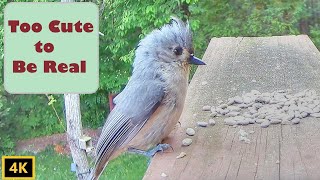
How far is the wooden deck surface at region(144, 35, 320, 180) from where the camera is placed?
0.66 m

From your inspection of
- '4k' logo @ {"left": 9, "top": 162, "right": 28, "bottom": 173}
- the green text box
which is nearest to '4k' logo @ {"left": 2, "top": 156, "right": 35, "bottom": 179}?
'4k' logo @ {"left": 9, "top": 162, "right": 28, "bottom": 173}

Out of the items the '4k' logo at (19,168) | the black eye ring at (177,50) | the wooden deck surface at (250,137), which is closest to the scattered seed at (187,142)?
the wooden deck surface at (250,137)

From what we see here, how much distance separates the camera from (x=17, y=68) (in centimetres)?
108

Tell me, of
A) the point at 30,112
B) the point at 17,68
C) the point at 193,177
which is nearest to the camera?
the point at 193,177

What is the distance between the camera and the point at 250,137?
30.9 inches

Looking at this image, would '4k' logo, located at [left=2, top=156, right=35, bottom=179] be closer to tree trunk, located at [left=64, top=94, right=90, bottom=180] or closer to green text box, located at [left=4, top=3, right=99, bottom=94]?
green text box, located at [left=4, top=3, right=99, bottom=94]

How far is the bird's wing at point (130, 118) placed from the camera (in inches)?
32.0

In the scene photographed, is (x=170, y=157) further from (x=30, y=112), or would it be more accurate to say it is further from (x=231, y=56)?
(x=30, y=112)

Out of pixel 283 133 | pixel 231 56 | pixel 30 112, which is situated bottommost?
pixel 30 112

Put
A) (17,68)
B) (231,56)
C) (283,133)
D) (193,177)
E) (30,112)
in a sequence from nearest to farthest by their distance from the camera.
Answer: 1. (193,177)
2. (283,133)
3. (17,68)
4. (231,56)
5. (30,112)

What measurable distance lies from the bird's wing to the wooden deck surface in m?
0.05

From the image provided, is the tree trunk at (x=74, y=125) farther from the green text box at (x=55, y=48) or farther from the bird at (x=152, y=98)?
the bird at (x=152, y=98)

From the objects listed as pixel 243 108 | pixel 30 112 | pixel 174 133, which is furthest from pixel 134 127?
pixel 30 112

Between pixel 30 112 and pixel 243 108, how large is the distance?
1063 mm
